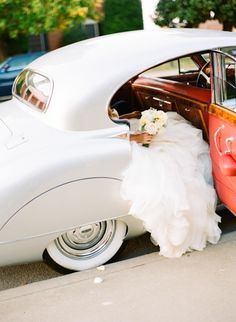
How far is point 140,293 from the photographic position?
3.27 meters

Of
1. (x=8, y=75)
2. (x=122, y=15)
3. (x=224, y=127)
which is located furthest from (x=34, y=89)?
(x=122, y=15)

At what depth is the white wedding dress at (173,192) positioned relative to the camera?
3.53 m

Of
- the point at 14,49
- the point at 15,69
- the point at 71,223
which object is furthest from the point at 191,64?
the point at 14,49

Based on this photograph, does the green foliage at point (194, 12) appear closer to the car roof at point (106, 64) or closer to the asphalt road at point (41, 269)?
the car roof at point (106, 64)

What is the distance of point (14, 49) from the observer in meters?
18.0

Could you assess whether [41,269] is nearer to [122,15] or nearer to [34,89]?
[34,89]

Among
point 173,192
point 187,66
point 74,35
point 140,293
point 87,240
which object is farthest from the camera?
point 74,35

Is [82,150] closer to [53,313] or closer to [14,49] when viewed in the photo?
[53,313]

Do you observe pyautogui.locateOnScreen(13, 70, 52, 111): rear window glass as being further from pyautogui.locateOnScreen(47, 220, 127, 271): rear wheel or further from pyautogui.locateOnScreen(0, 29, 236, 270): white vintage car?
pyautogui.locateOnScreen(47, 220, 127, 271): rear wheel

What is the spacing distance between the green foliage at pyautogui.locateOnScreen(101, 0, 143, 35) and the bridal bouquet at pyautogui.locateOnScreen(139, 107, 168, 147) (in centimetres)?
1641

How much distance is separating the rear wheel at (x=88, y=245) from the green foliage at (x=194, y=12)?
10907 millimetres

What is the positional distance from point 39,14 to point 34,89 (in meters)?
7.39

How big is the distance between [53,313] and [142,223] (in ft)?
3.11

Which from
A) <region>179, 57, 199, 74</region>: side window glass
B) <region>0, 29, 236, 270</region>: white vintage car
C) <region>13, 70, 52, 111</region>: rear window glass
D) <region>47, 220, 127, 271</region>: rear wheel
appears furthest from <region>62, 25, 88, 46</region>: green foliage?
<region>47, 220, 127, 271</region>: rear wheel
